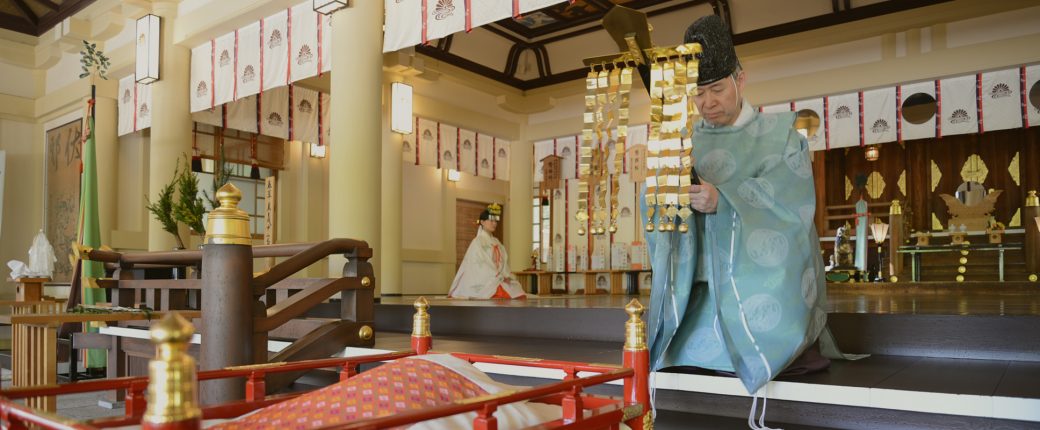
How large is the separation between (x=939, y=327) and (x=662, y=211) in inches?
72.6

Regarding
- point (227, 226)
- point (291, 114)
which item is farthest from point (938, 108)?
point (227, 226)

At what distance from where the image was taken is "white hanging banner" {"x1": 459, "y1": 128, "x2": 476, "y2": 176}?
1224 centimetres

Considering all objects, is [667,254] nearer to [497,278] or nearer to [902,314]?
[902,314]

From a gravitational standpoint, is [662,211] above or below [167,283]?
above

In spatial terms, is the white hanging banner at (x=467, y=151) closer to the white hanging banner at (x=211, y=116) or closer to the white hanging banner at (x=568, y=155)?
the white hanging banner at (x=568, y=155)

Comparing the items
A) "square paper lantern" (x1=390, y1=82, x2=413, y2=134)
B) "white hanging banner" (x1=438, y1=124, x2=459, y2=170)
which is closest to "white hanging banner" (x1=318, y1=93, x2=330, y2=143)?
"square paper lantern" (x1=390, y1=82, x2=413, y2=134)

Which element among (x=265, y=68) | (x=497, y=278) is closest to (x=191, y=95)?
(x=265, y=68)

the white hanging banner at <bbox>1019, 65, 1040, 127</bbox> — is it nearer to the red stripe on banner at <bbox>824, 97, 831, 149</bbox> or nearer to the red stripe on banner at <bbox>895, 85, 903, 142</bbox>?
the red stripe on banner at <bbox>895, 85, 903, 142</bbox>

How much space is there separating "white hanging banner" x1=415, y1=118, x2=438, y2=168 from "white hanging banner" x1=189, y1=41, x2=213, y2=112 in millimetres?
3412

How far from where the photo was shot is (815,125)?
9.61 metres

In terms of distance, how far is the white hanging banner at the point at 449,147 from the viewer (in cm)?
1188

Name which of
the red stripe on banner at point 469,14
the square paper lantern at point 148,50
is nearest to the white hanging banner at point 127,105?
the square paper lantern at point 148,50

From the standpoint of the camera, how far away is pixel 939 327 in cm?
333

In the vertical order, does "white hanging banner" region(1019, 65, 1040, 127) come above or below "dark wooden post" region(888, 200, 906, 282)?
above
